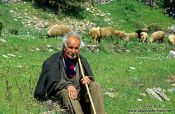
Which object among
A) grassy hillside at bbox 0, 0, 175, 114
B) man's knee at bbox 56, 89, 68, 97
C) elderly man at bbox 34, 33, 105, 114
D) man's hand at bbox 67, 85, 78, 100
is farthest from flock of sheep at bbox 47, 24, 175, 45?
man's hand at bbox 67, 85, 78, 100

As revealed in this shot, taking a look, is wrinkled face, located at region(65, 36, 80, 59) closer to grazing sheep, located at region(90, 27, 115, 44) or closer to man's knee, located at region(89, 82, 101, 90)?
man's knee, located at region(89, 82, 101, 90)

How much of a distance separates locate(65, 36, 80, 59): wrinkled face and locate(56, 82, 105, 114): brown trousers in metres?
0.67

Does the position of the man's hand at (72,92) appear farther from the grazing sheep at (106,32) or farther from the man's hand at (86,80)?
the grazing sheep at (106,32)

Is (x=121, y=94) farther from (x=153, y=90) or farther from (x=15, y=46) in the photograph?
(x=15, y=46)

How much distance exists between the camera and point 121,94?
47.4 feet

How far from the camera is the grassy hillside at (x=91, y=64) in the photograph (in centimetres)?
1215

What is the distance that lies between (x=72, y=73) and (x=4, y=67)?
17.6 feet

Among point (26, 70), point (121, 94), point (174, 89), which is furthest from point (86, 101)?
point (174, 89)

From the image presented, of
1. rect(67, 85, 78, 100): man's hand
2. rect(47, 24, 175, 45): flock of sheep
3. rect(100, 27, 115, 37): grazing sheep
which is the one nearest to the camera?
rect(67, 85, 78, 100): man's hand

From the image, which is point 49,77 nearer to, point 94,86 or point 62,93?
point 62,93

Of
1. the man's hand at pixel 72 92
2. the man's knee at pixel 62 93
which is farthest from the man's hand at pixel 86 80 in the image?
the man's knee at pixel 62 93

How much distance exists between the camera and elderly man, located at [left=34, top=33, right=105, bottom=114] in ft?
31.9

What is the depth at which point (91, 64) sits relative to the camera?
18.7 m

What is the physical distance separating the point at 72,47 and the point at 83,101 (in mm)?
1085
